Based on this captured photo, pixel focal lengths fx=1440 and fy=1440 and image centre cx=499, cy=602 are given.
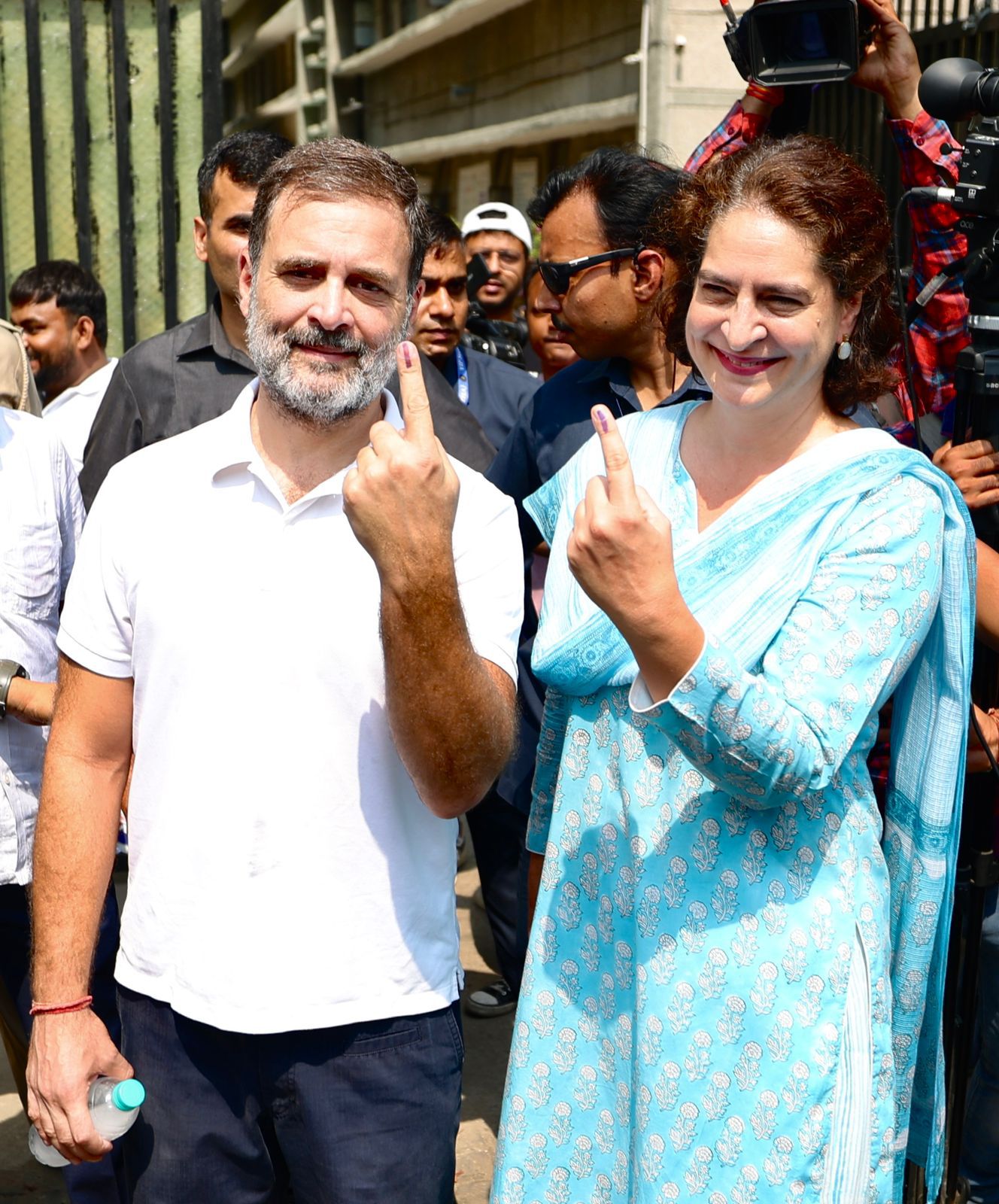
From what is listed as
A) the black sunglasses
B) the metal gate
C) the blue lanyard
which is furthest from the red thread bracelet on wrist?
the metal gate

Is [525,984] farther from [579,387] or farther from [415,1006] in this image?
[579,387]

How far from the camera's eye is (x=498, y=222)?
6348 millimetres

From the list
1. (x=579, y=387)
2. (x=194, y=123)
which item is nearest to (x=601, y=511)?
(x=579, y=387)

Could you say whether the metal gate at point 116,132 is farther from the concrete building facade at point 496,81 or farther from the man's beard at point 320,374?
the man's beard at point 320,374

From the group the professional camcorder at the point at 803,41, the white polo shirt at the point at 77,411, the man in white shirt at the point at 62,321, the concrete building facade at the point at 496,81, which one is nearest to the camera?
the professional camcorder at the point at 803,41

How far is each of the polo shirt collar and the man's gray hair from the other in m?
0.19

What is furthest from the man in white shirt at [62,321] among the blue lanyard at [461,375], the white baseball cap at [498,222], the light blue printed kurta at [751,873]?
the light blue printed kurta at [751,873]

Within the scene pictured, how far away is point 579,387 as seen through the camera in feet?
9.94

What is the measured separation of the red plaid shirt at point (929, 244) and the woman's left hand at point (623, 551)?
1222mm

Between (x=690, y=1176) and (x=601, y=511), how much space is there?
87 centimetres

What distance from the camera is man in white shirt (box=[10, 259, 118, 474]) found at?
5324 mm

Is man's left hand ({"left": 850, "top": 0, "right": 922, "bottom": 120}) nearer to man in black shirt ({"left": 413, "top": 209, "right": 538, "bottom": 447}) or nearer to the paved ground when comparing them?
man in black shirt ({"left": 413, "top": 209, "right": 538, "bottom": 447})

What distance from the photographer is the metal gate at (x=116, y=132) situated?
5.22 m

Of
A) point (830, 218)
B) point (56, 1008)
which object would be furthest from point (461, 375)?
point (56, 1008)
